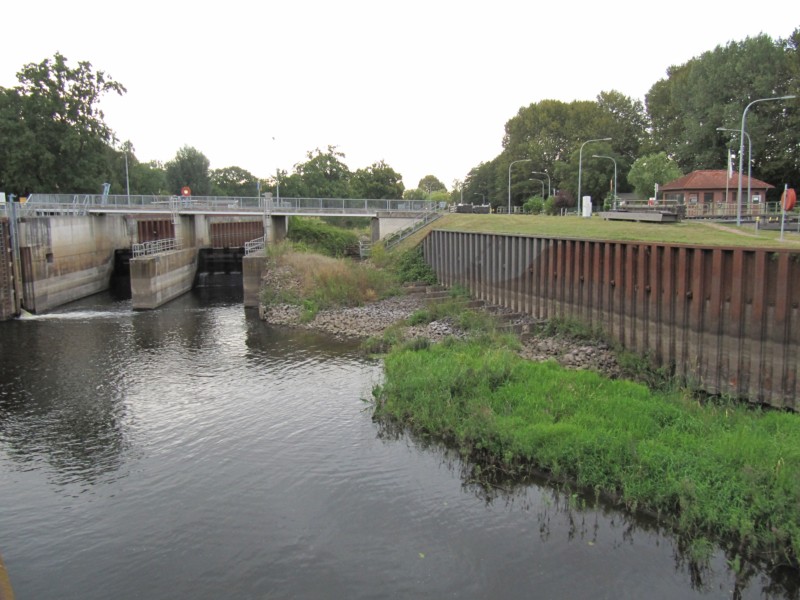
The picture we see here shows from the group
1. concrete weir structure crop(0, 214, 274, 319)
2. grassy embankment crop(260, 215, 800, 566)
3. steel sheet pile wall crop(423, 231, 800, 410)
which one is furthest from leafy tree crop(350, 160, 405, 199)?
grassy embankment crop(260, 215, 800, 566)

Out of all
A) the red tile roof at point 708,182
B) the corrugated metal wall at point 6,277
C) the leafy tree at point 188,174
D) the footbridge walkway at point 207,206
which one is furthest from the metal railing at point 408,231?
the leafy tree at point 188,174

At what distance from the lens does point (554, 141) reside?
98188 mm

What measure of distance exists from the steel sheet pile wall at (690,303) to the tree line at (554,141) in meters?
25.6

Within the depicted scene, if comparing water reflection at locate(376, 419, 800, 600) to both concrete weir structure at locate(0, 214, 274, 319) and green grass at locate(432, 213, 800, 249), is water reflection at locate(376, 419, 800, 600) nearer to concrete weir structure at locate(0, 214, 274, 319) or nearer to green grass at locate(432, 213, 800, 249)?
green grass at locate(432, 213, 800, 249)

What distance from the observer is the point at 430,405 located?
18328 millimetres

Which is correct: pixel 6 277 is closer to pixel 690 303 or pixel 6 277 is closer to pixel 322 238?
pixel 322 238

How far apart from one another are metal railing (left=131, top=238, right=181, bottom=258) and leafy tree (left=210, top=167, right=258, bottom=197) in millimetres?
61824

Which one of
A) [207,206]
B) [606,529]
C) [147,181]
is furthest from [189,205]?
[147,181]

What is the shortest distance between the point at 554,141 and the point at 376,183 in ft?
93.7

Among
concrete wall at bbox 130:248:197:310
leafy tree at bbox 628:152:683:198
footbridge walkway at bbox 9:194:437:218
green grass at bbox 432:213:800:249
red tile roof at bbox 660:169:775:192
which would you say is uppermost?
leafy tree at bbox 628:152:683:198

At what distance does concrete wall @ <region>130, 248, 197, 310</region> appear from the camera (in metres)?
41.0

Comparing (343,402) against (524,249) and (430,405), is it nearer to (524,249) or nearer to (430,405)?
(430,405)

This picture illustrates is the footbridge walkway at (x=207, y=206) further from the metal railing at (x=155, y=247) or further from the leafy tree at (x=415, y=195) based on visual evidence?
the leafy tree at (x=415, y=195)

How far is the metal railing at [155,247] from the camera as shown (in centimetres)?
4573
